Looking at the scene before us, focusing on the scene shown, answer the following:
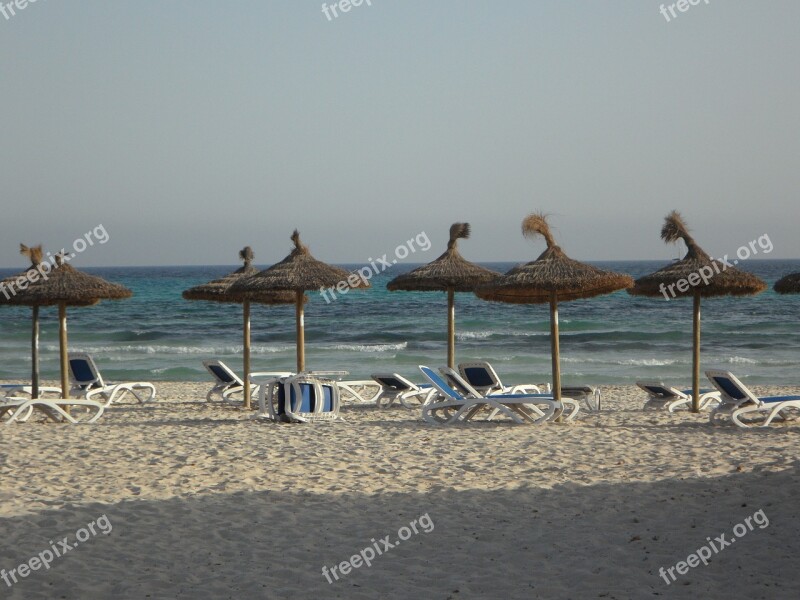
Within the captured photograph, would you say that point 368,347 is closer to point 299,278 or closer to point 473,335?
point 473,335

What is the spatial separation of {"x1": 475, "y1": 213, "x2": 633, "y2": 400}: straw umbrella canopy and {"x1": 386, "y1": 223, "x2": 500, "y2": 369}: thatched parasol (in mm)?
1293

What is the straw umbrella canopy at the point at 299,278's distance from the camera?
35.8 feet

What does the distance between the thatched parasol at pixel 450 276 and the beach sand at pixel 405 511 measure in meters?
3.13

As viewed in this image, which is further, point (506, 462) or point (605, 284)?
point (605, 284)

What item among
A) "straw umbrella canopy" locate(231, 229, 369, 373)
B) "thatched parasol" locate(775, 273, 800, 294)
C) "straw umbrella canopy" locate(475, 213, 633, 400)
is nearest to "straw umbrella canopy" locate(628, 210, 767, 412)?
"straw umbrella canopy" locate(475, 213, 633, 400)

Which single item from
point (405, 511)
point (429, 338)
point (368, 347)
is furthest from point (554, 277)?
point (429, 338)

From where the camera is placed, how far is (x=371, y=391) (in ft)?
51.0

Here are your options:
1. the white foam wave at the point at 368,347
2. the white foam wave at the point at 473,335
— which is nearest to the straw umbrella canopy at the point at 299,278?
the white foam wave at the point at 368,347

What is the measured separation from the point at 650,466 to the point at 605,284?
10.2 feet

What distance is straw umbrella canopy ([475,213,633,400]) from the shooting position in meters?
9.55

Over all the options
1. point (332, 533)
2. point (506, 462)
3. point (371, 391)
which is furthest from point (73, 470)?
point (371, 391)

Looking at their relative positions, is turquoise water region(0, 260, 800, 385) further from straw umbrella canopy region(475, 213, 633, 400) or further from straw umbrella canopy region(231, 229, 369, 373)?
straw umbrella canopy region(475, 213, 633, 400)

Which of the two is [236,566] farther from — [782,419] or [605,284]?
[782,419]

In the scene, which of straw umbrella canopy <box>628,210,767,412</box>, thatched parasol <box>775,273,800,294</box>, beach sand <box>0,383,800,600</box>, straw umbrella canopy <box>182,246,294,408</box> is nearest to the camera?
beach sand <box>0,383,800,600</box>
